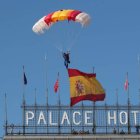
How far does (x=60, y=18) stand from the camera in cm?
15675

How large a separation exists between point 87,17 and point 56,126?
14.8m

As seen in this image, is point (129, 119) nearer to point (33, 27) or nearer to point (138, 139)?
point (138, 139)

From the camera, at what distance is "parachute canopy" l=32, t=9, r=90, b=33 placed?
514ft

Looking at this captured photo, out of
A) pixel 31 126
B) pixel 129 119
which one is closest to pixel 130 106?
pixel 129 119

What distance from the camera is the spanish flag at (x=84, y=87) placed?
161375 millimetres

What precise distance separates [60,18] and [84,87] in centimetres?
1125

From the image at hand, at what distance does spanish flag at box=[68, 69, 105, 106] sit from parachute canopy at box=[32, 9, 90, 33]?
8.95 meters

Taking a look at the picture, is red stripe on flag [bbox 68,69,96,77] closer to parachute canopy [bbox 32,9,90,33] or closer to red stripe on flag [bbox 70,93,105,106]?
red stripe on flag [bbox 70,93,105,106]

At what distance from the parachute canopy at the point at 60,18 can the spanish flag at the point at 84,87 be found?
352 inches

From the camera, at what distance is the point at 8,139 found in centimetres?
15612

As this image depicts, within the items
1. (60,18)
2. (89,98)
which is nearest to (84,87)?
(89,98)

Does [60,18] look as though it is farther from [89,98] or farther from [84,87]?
[89,98]

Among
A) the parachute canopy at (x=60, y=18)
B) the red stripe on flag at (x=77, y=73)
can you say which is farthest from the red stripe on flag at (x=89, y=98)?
the parachute canopy at (x=60, y=18)

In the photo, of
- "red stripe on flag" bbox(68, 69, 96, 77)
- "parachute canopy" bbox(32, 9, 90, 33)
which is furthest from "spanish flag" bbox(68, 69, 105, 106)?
"parachute canopy" bbox(32, 9, 90, 33)
